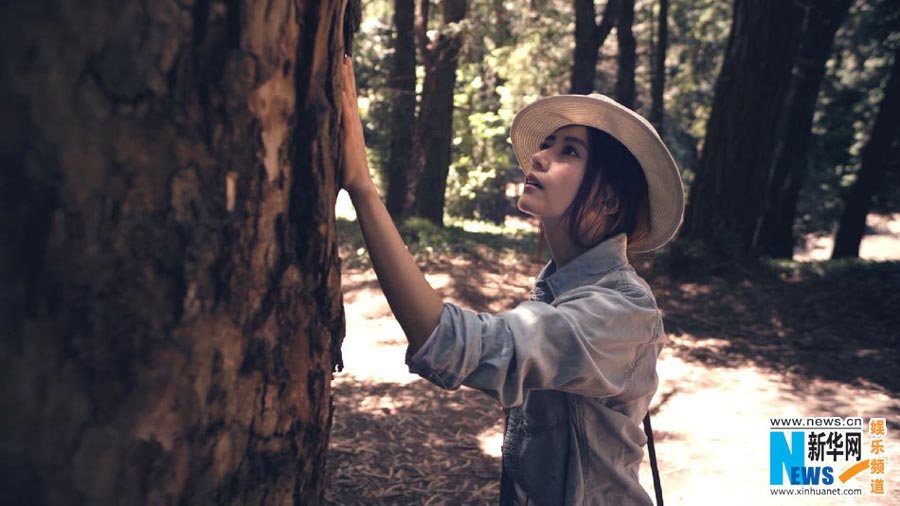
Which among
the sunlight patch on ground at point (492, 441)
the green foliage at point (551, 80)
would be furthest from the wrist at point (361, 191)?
the green foliage at point (551, 80)

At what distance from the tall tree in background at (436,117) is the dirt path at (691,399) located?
5.10 m

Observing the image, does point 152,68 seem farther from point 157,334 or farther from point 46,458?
point 46,458

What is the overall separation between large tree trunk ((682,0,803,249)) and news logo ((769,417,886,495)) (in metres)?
5.09

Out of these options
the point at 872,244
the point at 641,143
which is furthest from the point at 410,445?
→ the point at 872,244

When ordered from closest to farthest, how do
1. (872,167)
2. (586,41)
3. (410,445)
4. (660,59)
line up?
(410,445) → (586,41) → (872,167) → (660,59)

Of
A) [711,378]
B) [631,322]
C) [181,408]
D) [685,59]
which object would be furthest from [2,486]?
[685,59]

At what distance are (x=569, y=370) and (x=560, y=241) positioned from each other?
0.74m

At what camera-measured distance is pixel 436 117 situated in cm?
1360

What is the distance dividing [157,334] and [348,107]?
772mm

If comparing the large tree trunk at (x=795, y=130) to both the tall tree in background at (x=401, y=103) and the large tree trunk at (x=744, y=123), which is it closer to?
the large tree trunk at (x=744, y=123)

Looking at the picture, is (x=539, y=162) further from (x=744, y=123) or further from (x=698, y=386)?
(x=744, y=123)

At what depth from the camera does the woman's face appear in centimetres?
230

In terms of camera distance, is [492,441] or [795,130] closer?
[492,441]

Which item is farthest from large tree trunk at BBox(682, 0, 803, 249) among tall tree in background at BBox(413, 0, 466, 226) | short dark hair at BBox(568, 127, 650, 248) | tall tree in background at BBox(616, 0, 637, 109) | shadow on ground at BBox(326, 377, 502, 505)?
short dark hair at BBox(568, 127, 650, 248)
